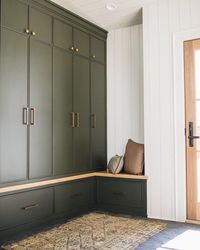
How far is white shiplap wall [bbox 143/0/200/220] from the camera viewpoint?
357 cm

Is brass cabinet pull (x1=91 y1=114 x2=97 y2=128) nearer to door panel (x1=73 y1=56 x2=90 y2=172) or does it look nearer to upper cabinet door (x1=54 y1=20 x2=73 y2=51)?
door panel (x1=73 y1=56 x2=90 y2=172)

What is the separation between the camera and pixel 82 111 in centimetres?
402

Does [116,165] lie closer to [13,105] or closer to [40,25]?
[13,105]

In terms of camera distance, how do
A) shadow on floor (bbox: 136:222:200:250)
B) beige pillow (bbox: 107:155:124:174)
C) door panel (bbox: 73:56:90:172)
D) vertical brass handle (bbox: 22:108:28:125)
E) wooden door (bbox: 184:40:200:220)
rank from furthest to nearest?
beige pillow (bbox: 107:155:124:174)
door panel (bbox: 73:56:90:172)
wooden door (bbox: 184:40:200:220)
vertical brass handle (bbox: 22:108:28:125)
shadow on floor (bbox: 136:222:200:250)

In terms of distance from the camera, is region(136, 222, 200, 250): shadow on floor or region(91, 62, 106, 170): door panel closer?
region(136, 222, 200, 250): shadow on floor

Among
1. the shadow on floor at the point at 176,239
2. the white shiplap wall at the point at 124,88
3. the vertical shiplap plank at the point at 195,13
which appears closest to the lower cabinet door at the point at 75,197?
the white shiplap wall at the point at 124,88

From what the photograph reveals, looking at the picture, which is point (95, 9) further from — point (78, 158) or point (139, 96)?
point (78, 158)

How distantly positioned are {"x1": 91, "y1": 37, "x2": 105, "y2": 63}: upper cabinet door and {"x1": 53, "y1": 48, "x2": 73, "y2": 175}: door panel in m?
0.60

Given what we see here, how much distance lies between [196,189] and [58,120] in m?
1.81

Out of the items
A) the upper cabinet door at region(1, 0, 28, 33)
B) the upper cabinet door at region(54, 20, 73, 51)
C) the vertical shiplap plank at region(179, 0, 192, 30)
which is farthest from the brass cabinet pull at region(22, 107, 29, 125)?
the vertical shiplap plank at region(179, 0, 192, 30)

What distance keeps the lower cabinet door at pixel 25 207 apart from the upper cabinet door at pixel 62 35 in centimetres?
176

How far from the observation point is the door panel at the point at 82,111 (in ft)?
12.8

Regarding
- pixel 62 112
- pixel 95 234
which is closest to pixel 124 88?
pixel 62 112

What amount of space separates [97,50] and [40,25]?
4.00ft
